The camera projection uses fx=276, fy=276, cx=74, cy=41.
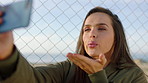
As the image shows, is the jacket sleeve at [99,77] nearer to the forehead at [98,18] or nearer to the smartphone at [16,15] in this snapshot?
the forehead at [98,18]

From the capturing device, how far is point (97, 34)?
1497 millimetres

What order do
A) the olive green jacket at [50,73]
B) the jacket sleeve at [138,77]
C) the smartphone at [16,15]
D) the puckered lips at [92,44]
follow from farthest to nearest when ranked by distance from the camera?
the jacket sleeve at [138,77] → the puckered lips at [92,44] → the olive green jacket at [50,73] → the smartphone at [16,15]

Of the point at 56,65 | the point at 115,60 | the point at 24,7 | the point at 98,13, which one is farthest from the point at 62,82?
the point at 24,7

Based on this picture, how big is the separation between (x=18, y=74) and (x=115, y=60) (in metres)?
0.70

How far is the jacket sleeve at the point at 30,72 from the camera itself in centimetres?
113

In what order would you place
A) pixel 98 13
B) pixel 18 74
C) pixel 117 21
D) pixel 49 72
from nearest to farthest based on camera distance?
pixel 18 74
pixel 49 72
pixel 98 13
pixel 117 21

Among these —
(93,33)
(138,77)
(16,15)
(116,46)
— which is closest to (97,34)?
(93,33)

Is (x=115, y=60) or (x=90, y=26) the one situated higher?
(x=90, y=26)

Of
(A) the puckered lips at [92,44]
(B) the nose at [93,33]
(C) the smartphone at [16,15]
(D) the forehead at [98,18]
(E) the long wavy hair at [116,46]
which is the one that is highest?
(C) the smartphone at [16,15]

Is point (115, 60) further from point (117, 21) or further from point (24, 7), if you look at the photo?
point (24, 7)

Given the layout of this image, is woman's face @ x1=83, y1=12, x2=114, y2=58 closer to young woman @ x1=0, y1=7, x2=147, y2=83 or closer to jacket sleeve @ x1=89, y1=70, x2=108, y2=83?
young woman @ x1=0, y1=7, x2=147, y2=83

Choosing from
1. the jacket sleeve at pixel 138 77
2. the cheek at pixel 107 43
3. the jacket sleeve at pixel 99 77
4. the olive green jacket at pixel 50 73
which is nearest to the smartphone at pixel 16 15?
the olive green jacket at pixel 50 73

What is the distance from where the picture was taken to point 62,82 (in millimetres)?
1585

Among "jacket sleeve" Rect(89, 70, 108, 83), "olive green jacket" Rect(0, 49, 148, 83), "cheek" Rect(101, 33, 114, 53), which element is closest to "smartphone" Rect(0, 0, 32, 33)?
"olive green jacket" Rect(0, 49, 148, 83)
